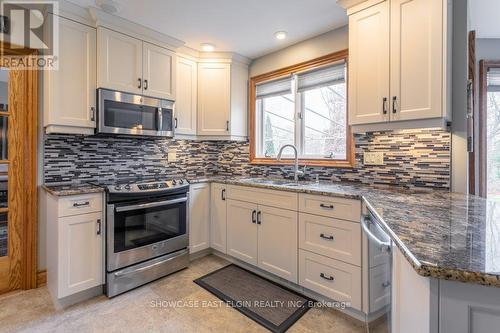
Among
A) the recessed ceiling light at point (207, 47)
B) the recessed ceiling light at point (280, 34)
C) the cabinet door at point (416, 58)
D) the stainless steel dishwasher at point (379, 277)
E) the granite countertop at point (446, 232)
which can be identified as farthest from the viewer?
the recessed ceiling light at point (207, 47)

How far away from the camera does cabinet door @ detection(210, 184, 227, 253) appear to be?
2770 mm

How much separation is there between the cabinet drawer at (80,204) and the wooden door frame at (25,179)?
0.64 m

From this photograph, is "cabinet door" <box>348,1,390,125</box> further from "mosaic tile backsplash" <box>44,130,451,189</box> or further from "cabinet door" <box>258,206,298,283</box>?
"cabinet door" <box>258,206,298,283</box>

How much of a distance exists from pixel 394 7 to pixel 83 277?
308 centimetres

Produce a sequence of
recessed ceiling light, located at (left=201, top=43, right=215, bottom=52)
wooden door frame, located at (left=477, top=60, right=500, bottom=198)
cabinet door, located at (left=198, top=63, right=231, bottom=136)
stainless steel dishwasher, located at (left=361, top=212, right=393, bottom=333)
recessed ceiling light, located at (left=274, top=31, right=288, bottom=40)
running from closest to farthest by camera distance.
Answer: stainless steel dishwasher, located at (left=361, top=212, right=393, bottom=333) < recessed ceiling light, located at (left=274, top=31, right=288, bottom=40) < wooden door frame, located at (left=477, top=60, right=500, bottom=198) < recessed ceiling light, located at (left=201, top=43, right=215, bottom=52) < cabinet door, located at (left=198, top=63, right=231, bottom=136)

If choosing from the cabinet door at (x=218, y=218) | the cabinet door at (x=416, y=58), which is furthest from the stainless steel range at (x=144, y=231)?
the cabinet door at (x=416, y=58)

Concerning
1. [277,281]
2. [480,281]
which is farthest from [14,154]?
[480,281]

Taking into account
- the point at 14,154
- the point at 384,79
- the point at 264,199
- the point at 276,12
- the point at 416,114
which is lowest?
Result: the point at 264,199

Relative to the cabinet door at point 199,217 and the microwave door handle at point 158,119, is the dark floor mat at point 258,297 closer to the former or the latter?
the cabinet door at point 199,217

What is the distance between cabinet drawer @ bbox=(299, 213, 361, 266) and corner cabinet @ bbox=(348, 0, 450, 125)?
2.71 feet

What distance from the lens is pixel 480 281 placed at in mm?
597

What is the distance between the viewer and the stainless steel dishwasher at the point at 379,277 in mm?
1121

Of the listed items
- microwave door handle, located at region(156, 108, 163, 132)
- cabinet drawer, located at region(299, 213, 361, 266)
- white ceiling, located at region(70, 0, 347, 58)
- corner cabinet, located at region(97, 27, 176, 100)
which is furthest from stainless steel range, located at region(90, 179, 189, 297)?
white ceiling, located at region(70, 0, 347, 58)

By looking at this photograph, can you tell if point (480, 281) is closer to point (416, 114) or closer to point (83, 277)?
point (416, 114)
